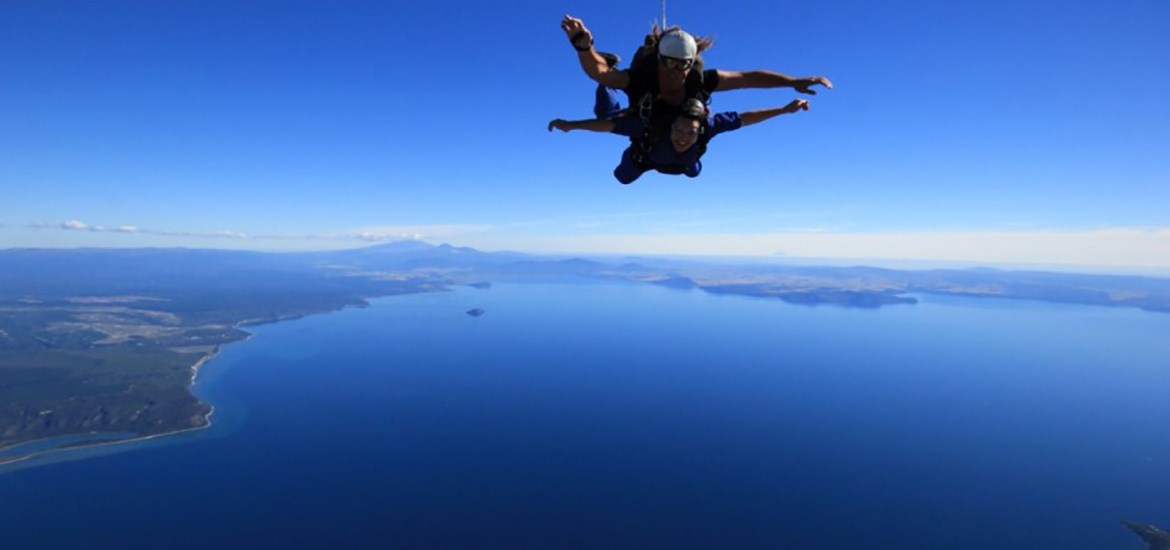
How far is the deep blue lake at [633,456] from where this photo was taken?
35688mm

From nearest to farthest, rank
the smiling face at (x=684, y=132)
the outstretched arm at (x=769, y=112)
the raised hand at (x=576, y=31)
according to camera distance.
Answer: the raised hand at (x=576, y=31)
the smiling face at (x=684, y=132)
the outstretched arm at (x=769, y=112)

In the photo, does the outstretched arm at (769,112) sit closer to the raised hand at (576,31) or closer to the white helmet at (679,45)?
the white helmet at (679,45)

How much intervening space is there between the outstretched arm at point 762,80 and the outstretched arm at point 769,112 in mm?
466

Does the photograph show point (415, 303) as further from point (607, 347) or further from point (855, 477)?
point (855, 477)

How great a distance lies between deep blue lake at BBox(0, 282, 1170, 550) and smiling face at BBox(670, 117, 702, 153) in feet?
118

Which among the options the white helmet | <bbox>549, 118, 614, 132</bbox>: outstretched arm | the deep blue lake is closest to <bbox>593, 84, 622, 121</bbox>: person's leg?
<bbox>549, 118, 614, 132</bbox>: outstretched arm

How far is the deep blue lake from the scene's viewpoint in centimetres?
3569

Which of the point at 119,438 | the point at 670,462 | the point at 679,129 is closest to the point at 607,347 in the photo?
the point at 670,462

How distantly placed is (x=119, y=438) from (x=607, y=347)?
70164 mm

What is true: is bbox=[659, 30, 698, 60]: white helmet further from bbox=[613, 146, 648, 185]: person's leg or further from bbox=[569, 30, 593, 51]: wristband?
bbox=[613, 146, 648, 185]: person's leg

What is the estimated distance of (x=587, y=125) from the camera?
4238 mm

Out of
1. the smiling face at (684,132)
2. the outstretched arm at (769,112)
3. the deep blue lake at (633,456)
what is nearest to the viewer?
the smiling face at (684,132)

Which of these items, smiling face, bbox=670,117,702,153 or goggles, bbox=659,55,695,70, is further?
smiling face, bbox=670,117,702,153

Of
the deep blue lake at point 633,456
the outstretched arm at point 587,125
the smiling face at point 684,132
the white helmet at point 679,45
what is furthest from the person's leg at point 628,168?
the deep blue lake at point 633,456
